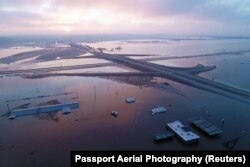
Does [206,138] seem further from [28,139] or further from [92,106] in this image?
[28,139]

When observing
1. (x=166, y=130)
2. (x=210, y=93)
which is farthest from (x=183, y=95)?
(x=166, y=130)

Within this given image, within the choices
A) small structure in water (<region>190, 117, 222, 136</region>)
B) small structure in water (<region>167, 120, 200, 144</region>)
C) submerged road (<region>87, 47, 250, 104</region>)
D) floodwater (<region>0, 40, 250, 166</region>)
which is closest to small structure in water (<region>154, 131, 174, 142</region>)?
floodwater (<region>0, 40, 250, 166</region>)

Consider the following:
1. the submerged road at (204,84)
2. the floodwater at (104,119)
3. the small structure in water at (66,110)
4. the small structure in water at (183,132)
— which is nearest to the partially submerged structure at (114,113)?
the floodwater at (104,119)

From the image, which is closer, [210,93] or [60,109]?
[60,109]

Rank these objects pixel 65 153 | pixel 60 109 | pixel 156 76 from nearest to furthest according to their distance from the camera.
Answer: pixel 65 153, pixel 60 109, pixel 156 76

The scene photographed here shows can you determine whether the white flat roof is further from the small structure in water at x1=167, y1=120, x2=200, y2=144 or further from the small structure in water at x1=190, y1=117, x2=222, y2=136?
the small structure in water at x1=190, y1=117, x2=222, y2=136

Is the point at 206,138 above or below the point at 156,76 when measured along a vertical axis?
below
